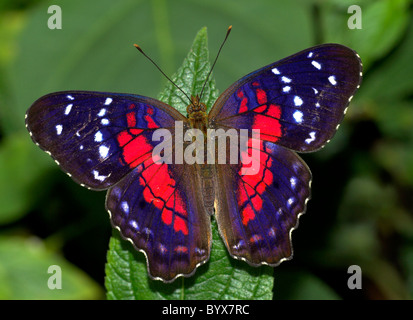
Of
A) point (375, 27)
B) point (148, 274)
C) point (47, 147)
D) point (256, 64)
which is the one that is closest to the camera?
point (148, 274)

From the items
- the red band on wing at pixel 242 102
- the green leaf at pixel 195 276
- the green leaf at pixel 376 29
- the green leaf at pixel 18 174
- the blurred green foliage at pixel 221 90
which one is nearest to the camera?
the green leaf at pixel 195 276

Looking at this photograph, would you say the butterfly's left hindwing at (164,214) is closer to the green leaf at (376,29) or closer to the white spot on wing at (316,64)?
the white spot on wing at (316,64)

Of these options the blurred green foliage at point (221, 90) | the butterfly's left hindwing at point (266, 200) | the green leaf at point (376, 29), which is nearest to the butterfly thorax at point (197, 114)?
the butterfly's left hindwing at point (266, 200)

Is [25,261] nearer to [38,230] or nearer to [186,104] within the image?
[38,230]

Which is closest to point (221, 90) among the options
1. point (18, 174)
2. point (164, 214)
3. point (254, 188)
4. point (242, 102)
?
point (242, 102)

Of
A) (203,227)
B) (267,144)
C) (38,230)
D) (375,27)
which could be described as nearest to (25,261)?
(38,230)

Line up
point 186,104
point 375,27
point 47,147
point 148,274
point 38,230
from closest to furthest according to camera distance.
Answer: point 148,274 < point 47,147 < point 186,104 < point 375,27 < point 38,230

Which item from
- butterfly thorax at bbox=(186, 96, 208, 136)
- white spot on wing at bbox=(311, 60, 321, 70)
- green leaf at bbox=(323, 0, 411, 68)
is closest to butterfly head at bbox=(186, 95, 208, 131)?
butterfly thorax at bbox=(186, 96, 208, 136)
